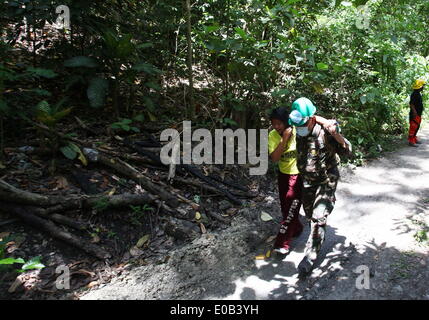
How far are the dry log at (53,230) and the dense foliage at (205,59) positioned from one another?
48.8 inches

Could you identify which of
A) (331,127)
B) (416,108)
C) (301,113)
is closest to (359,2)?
(301,113)

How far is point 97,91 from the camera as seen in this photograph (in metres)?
5.11

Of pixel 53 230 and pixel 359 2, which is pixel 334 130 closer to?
pixel 359 2

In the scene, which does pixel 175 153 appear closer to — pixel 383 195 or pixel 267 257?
pixel 267 257

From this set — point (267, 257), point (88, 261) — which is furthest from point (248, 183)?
point (88, 261)

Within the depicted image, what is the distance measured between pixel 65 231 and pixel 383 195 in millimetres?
4604

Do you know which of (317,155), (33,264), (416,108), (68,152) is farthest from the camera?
(416,108)

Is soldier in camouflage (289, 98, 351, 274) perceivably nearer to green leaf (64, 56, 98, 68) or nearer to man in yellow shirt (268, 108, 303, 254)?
man in yellow shirt (268, 108, 303, 254)

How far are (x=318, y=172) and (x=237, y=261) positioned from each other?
1.36 meters

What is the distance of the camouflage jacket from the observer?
11.2 ft

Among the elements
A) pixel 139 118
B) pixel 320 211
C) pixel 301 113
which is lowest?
pixel 320 211

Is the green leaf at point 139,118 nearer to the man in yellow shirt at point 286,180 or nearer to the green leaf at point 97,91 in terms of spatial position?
the green leaf at point 97,91

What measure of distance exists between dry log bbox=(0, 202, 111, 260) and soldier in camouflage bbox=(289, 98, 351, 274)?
214 centimetres

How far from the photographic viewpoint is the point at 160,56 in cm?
650
